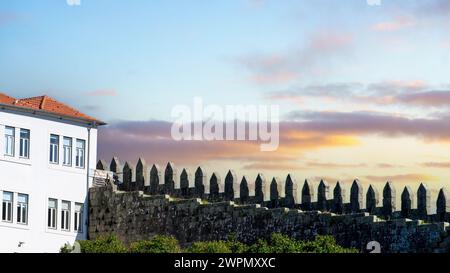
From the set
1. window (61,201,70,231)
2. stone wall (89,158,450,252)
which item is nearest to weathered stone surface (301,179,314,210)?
stone wall (89,158,450,252)

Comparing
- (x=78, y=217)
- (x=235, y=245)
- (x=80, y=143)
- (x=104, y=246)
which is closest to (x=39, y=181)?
(x=80, y=143)

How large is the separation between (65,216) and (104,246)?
815 cm

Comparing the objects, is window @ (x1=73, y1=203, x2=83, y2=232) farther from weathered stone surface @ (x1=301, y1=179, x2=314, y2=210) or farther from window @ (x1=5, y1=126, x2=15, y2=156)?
weathered stone surface @ (x1=301, y1=179, x2=314, y2=210)

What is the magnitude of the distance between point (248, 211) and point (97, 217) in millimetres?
9457

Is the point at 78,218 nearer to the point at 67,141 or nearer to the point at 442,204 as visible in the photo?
the point at 67,141

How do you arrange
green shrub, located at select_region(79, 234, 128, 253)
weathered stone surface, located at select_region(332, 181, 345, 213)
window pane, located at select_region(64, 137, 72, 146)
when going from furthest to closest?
window pane, located at select_region(64, 137, 72, 146)
weathered stone surface, located at select_region(332, 181, 345, 213)
green shrub, located at select_region(79, 234, 128, 253)

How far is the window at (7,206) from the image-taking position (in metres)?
89.1

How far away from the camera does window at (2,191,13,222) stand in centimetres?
8906

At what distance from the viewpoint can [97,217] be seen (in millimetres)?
93938

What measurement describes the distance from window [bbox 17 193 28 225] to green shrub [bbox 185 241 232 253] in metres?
8.81
